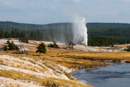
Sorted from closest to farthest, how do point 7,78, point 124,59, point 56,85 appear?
point 7,78 < point 56,85 < point 124,59

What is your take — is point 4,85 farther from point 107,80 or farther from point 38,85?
point 107,80

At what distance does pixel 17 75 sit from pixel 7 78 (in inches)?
99.3

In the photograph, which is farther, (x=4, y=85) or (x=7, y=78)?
(x=7, y=78)

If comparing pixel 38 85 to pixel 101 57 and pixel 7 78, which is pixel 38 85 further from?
pixel 101 57

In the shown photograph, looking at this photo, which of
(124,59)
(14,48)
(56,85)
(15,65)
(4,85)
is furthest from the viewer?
(14,48)

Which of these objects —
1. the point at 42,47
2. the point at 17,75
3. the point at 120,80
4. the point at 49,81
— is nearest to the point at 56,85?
the point at 49,81

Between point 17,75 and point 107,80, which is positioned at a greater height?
point 17,75

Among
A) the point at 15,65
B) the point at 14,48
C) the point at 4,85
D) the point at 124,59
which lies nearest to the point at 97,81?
the point at 15,65

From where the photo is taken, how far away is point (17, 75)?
127ft

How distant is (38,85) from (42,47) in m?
85.4

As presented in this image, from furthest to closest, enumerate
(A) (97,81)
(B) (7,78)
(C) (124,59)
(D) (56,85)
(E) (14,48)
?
1. (E) (14,48)
2. (C) (124,59)
3. (A) (97,81)
4. (D) (56,85)
5. (B) (7,78)

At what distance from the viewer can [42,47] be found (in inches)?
4820

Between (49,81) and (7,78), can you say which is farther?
(49,81)

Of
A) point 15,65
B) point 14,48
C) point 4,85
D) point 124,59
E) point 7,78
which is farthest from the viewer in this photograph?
point 14,48
